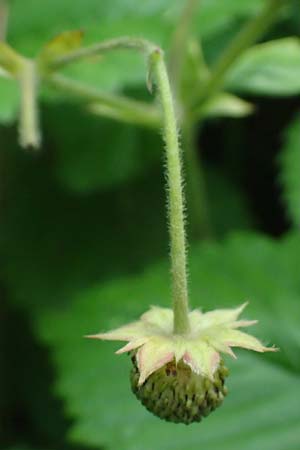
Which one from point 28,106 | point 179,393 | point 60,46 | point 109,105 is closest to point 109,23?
point 109,105

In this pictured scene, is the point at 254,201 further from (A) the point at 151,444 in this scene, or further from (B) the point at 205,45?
(A) the point at 151,444

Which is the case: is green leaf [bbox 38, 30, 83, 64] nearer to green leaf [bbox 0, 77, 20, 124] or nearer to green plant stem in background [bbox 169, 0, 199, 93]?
green leaf [bbox 0, 77, 20, 124]

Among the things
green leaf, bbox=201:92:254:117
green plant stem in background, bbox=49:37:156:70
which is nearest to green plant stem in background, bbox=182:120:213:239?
green leaf, bbox=201:92:254:117

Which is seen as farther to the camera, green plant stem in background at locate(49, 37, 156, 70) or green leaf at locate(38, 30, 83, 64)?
green leaf at locate(38, 30, 83, 64)

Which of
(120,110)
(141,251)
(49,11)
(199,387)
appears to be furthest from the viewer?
(141,251)

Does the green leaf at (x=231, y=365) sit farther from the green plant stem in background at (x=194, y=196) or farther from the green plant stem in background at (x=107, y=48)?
the green plant stem in background at (x=107, y=48)

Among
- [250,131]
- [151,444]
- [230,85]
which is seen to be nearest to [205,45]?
[250,131]

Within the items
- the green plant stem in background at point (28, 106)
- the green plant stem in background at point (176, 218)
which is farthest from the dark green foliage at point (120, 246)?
the green plant stem in background at point (176, 218)
